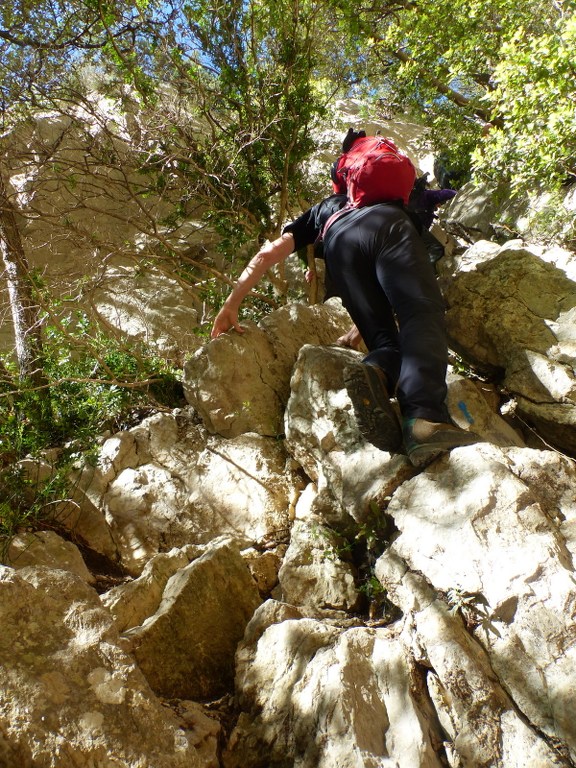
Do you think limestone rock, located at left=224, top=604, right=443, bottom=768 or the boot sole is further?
the boot sole

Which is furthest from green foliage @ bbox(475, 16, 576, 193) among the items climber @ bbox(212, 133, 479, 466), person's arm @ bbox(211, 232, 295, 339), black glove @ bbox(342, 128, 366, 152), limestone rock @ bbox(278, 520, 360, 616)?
limestone rock @ bbox(278, 520, 360, 616)

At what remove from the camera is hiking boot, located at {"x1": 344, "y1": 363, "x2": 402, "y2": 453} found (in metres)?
2.71

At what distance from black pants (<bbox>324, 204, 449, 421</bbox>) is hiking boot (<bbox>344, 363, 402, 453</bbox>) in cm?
10

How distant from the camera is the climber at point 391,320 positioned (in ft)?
8.57

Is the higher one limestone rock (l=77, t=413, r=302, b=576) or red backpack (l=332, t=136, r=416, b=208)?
red backpack (l=332, t=136, r=416, b=208)

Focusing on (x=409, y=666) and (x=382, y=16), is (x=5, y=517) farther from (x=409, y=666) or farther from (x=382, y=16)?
Answer: (x=382, y=16)

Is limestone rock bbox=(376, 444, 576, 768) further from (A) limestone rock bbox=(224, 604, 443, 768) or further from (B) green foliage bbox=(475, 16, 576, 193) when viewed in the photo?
(B) green foliage bbox=(475, 16, 576, 193)

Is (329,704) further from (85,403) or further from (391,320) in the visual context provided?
(85,403)

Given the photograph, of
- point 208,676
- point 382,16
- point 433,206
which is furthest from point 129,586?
point 382,16

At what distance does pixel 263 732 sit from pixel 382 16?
10.2m

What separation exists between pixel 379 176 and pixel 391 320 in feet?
2.89

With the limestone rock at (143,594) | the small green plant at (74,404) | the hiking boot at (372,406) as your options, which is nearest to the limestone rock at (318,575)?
the limestone rock at (143,594)

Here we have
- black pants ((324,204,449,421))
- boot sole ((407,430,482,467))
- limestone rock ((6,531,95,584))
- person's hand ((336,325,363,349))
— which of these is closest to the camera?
boot sole ((407,430,482,467))

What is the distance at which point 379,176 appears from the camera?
3125 mm
